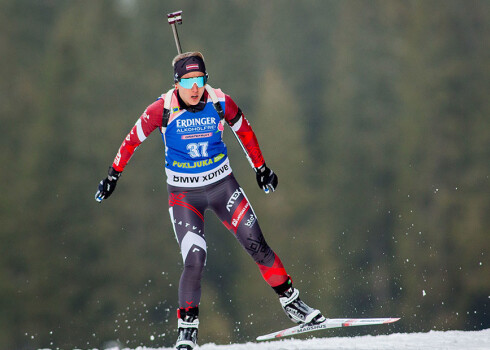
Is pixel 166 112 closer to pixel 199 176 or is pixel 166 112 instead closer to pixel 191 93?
pixel 191 93

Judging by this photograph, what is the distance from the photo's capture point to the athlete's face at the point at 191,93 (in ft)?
17.2

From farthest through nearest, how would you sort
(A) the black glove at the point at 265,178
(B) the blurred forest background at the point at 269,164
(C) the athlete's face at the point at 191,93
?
(B) the blurred forest background at the point at 269,164 < (A) the black glove at the point at 265,178 < (C) the athlete's face at the point at 191,93

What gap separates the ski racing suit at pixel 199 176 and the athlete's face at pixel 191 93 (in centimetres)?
5

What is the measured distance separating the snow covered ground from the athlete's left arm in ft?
5.66

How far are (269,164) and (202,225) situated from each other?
15343mm

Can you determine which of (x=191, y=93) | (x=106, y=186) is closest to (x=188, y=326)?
(x=106, y=186)

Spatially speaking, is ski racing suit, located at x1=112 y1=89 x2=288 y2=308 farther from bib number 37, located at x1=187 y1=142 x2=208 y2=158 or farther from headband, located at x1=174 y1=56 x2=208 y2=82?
headband, located at x1=174 y1=56 x2=208 y2=82

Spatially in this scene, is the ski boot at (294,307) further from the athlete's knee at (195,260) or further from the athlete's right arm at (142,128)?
the athlete's right arm at (142,128)

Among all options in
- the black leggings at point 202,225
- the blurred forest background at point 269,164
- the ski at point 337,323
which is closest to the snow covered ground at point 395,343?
the ski at point 337,323

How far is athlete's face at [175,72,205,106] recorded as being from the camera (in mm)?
5238

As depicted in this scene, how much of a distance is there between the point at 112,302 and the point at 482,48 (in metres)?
13.4

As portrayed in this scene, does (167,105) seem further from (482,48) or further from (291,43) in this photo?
(291,43)

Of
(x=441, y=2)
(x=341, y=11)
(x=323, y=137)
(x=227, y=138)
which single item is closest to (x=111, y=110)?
(x=227, y=138)

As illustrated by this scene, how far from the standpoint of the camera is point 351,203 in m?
21.0
